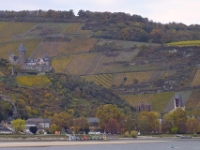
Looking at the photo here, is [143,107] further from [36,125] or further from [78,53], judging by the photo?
[36,125]

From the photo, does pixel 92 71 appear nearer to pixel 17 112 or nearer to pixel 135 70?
pixel 135 70

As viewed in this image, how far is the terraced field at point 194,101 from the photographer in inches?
6058

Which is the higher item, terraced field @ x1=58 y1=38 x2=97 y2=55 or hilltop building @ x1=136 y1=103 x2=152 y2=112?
terraced field @ x1=58 y1=38 x2=97 y2=55

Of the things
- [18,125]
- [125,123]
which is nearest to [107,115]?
[125,123]

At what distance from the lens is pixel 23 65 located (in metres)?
168

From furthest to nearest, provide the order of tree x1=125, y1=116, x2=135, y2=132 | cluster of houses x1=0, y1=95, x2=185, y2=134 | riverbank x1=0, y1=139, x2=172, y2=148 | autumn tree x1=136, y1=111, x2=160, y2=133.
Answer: tree x1=125, y1=116, x2=135, y2=132, autumn tree x1=136, y1=111, x2=160, y2=133, cluster of houses x1=0, y1=95, x2=185, y2=134, riverbank x1=0, y1=139, x2=172, y2=148

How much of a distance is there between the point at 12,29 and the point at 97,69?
31252 mm

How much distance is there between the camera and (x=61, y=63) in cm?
17312

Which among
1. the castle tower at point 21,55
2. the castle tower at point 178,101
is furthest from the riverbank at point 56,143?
the castle tower at point 21,55

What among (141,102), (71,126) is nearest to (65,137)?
(71,126)

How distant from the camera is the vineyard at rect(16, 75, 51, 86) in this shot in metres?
146

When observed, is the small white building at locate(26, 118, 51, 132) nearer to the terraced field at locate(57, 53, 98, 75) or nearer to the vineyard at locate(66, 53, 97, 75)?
the terraced field at locate(57, 53, 98, 75)

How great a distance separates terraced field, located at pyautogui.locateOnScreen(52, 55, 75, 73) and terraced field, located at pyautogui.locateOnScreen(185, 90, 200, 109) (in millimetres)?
25106

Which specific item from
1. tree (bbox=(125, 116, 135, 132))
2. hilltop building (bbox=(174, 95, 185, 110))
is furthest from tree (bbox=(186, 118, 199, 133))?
hilltop building (bbox=(174, 95, 185, 110))
